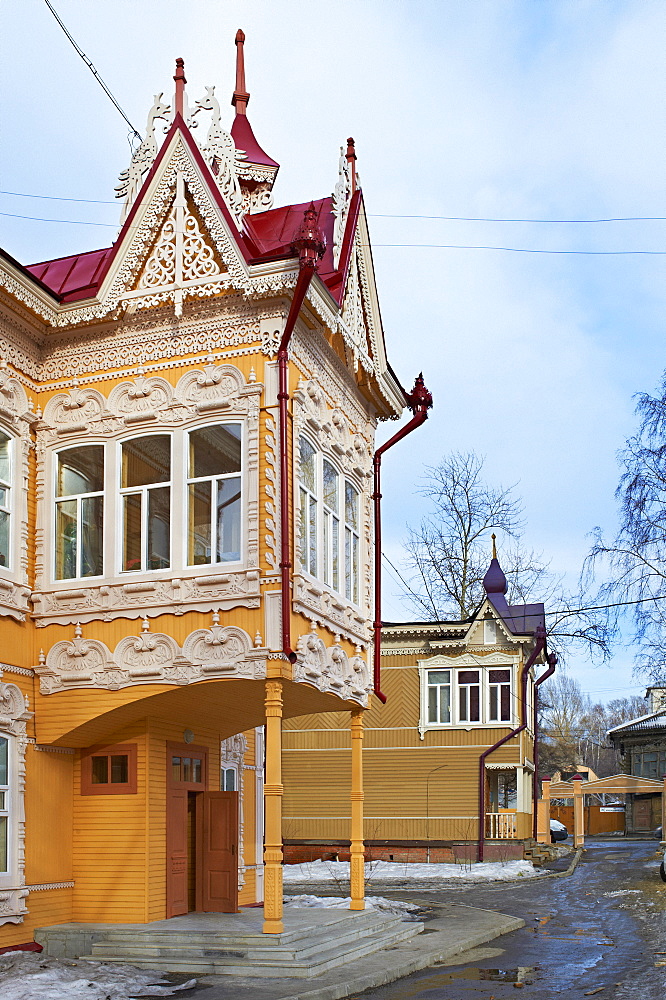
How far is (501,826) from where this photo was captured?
33.7 meters

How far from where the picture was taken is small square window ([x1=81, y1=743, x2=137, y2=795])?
15.1 meters

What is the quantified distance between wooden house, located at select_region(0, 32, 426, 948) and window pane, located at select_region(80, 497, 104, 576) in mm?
27

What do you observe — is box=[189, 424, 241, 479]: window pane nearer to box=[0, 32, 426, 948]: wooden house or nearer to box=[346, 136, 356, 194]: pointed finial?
box=[0, 32, 426, 948]: wooden house

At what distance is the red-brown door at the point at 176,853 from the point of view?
15430mm

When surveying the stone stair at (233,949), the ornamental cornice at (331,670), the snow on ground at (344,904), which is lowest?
the snow on ground at (344,904)

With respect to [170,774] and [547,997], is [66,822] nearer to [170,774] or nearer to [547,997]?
[170,774]

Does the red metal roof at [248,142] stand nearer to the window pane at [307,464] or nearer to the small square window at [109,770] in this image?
the window pane at [307,464]

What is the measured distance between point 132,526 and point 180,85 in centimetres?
615

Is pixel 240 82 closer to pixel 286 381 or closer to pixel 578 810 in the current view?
pixel 286 381

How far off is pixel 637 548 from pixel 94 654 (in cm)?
1438

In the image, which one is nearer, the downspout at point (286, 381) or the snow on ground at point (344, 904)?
the downspout at point (286, 381)

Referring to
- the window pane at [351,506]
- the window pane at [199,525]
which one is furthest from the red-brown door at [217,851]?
the window pane at [351,506]

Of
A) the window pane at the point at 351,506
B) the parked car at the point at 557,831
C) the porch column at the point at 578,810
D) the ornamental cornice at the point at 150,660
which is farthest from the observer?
the parked car at the point at 557,831

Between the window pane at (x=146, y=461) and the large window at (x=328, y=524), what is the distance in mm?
1828
